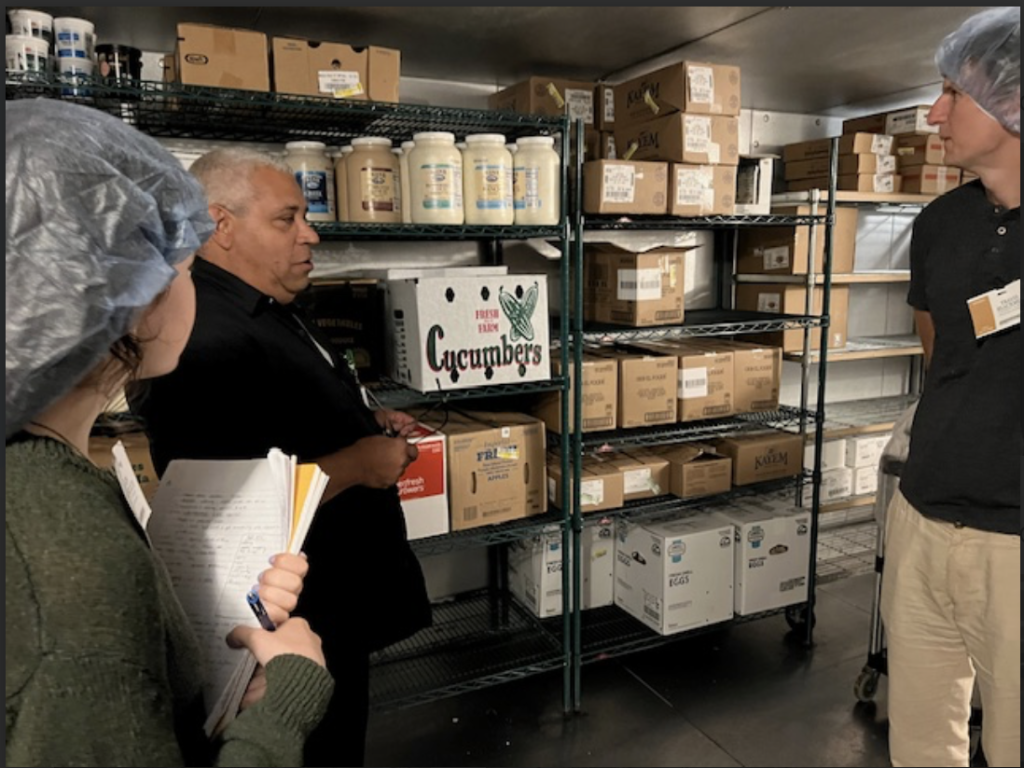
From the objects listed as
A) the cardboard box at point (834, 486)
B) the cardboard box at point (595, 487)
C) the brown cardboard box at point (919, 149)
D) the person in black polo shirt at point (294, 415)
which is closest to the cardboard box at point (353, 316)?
the person in black polo shirt at point (294, 415)

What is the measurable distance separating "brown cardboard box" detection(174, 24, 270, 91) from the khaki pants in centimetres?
187

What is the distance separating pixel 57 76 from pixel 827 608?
3315 mm

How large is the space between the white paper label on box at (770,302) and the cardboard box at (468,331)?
126 centimetres

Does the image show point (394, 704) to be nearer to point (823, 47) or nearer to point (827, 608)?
point (827, 608)

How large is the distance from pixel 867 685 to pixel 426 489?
1648 mm

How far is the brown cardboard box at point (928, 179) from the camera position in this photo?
129 inches

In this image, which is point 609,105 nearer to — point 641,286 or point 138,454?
point 641,286

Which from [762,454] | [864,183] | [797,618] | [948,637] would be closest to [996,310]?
[948,637]

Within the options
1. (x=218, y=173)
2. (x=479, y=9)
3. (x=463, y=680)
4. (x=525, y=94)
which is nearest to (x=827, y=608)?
(x=463, y=680)

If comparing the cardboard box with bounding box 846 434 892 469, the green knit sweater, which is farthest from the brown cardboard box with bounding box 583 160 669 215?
the green knit sweater

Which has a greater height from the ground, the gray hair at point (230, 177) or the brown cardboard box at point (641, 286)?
the gray hair at point (230, 177)

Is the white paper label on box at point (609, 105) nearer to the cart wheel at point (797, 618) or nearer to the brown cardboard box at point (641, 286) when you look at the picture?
the brown cardboard box at point (641, 286)

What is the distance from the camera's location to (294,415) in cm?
154

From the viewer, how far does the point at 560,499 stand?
2.46 metres
